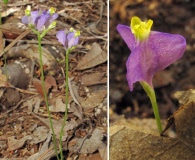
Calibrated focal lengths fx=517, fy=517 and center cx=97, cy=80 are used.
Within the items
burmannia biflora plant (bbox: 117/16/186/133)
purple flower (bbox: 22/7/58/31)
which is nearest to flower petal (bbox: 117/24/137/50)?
burmannia biflora plant (bbox: 117/16/186/133)

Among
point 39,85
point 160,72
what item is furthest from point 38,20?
point 160,72

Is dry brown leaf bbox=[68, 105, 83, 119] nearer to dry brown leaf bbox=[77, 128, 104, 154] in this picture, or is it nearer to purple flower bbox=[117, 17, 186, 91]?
dry brown leaf bbox=[77, 128, 104, 154]

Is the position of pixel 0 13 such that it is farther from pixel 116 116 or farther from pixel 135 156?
pixel 135 156

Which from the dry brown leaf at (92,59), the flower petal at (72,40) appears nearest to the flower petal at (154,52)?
the flower petal at (72,40)

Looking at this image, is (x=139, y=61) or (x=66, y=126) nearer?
(x=139, y=61)

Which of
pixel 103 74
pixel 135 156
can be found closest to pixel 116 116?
pixel 103 74

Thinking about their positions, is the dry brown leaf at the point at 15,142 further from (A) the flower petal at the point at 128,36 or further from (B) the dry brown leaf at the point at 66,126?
(A) the flower petal at the point at 128,36

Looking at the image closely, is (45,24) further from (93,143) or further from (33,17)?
(93,143)
